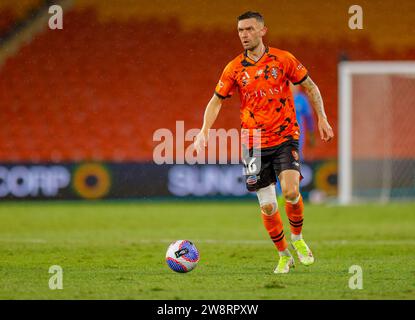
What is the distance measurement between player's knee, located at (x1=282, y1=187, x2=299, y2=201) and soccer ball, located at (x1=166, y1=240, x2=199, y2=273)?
0.88m

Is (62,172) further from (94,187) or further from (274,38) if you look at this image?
(274,38)

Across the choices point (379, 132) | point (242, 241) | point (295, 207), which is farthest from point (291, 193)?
point (379, 132)

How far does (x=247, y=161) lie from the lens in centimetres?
695

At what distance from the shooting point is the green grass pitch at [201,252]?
584cm

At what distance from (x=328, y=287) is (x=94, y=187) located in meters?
11.1

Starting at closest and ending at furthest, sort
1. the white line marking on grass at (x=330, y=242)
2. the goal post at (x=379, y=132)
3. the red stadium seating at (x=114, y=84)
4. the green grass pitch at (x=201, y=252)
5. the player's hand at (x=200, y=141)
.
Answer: the green grass pitch at (x=201, y=252)
the player's hand at (x=200, y=141)
the white line marking on grass at (x=330, y=242)
the goal post at (x=379, y=132)
the red stadium seating at (x=114, y=84)

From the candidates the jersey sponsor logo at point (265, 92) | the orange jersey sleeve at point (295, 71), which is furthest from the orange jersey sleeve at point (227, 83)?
the orange jersey sleeve at point (295, 71)

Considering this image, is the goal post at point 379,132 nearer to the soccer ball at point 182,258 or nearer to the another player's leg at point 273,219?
the another player's leg at point 273,219

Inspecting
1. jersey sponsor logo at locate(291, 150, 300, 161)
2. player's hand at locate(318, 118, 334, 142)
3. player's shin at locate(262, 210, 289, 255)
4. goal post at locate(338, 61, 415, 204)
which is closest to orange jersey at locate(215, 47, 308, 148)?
jersey sponsor logo at locate(291, 150, 300, 161)

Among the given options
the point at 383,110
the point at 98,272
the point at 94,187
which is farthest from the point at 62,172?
the point at 98,272

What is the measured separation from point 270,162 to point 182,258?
3.53 ft

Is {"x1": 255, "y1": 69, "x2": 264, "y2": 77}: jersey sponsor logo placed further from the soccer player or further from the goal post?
the goal post

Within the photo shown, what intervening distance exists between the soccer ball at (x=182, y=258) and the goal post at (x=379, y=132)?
9.67 meters

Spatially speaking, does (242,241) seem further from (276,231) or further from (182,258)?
(182,258)
